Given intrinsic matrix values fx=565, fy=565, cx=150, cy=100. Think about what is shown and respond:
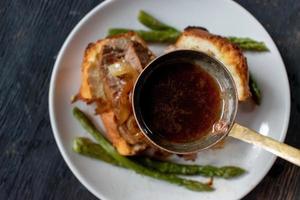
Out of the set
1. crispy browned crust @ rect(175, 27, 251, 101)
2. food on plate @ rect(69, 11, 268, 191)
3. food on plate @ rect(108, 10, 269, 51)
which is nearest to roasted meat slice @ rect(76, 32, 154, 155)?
food on plate @ rect(69, 11, 268, 191)

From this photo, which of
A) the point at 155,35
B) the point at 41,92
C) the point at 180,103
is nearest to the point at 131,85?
the point at 180,103

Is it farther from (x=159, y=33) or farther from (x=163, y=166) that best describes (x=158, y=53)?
(x=163, y=166)

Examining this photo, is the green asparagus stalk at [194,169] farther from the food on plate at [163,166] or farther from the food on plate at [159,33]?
the food on plate at [159,33]

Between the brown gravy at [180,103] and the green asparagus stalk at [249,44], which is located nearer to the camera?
the brown gravy at [180,103]

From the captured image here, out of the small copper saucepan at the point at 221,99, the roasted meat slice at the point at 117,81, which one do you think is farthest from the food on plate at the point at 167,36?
the small copper saucepan at the point at 221,99

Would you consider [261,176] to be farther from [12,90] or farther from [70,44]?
[12,90]

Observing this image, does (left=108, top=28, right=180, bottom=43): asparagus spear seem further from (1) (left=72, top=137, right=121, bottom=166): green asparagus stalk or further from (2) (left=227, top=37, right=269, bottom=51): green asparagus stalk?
(1) (left=72, top=137, right=121, bottom=166): green asparagus stalk
